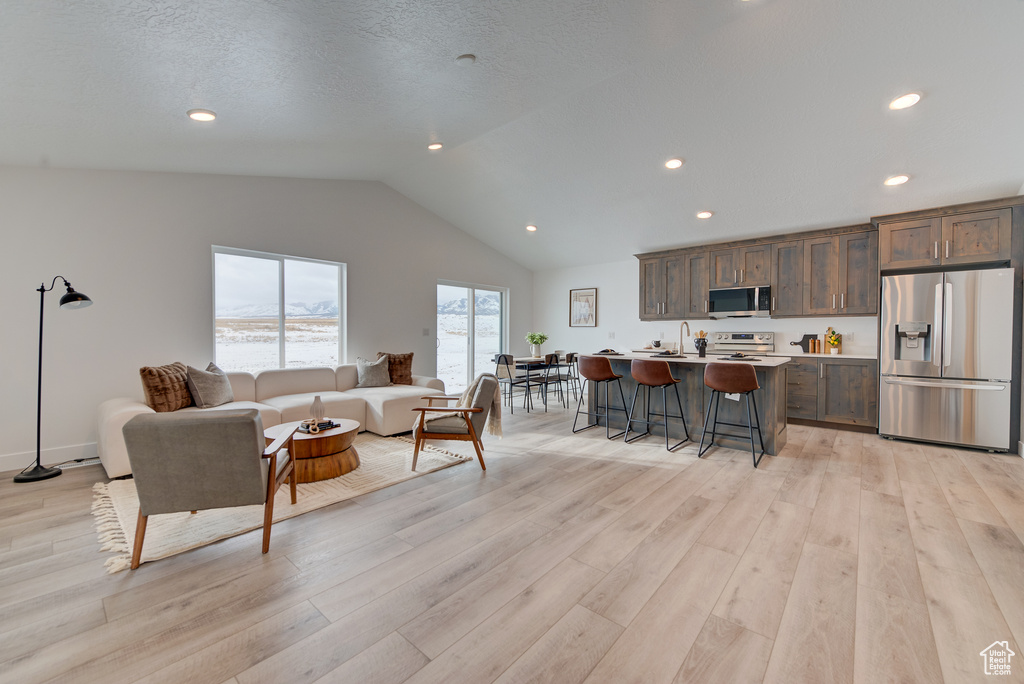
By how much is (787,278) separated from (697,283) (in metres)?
1.07

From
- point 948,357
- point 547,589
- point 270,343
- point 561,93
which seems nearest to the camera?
point 547,589

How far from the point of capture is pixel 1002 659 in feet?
4.80

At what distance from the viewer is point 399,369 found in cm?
532

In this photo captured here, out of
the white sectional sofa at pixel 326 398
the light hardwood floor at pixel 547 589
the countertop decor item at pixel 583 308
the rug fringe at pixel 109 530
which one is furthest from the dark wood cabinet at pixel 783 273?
the rug fringe at pixel 109 530

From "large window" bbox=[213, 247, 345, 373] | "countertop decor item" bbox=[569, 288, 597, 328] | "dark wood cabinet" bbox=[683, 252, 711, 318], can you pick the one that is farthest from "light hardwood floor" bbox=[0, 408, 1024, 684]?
"countertop decor item" bbox=[569, 288, 597, 328]

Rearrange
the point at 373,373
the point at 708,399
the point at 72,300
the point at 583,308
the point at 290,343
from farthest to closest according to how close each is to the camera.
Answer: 1. the point at 583,308
2. the point at 373,373
3. the point at 290,343
4. the point at 708,399
5. the point at 72,300

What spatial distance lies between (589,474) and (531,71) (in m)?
2.96

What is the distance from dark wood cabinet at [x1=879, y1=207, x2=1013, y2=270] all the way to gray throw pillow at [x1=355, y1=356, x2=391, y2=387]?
574cm

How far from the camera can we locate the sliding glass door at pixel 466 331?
6.70 m

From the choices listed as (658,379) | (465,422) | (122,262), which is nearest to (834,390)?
(658,379)

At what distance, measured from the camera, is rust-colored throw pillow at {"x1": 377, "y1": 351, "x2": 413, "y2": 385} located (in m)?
5.30

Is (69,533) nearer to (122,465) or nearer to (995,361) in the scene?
(122,465)

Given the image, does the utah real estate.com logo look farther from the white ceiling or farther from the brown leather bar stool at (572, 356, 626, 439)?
the white ceiling

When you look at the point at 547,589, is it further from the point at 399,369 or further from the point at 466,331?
the point at 466,331
